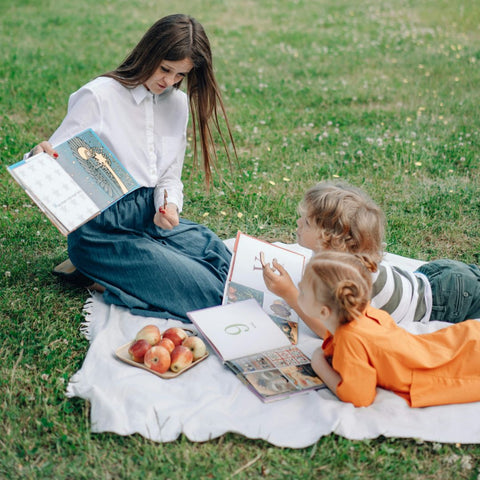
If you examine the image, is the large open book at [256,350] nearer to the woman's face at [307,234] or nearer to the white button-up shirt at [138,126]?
the woman's face at [307,234]

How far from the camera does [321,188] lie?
137 inches

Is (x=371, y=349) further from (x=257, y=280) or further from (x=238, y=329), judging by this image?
(x=257, y=280)

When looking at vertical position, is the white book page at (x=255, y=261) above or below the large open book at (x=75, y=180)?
below

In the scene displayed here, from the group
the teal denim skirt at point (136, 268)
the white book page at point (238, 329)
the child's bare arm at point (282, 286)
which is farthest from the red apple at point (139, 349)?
the child's bare arm at point (282, 286)

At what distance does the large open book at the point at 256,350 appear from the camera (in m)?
3.05

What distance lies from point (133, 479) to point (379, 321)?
1344 millimetres

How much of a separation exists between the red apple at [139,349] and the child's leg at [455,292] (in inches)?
66.0

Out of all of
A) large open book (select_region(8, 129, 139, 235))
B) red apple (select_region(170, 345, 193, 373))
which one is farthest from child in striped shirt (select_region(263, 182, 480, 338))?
large open book (select_region(8, 129, 139, 235))

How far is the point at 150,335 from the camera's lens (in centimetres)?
318

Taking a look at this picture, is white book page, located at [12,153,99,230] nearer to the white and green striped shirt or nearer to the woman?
the woman

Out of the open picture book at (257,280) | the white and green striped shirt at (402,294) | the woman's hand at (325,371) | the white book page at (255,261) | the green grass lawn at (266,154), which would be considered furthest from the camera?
the white book page at (255,261)

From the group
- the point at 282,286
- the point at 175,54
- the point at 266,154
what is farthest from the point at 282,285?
the point at 266,154

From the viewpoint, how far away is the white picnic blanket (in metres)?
2.77

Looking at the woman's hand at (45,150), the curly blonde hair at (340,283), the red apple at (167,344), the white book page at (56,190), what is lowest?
the red apple at (167,344)
